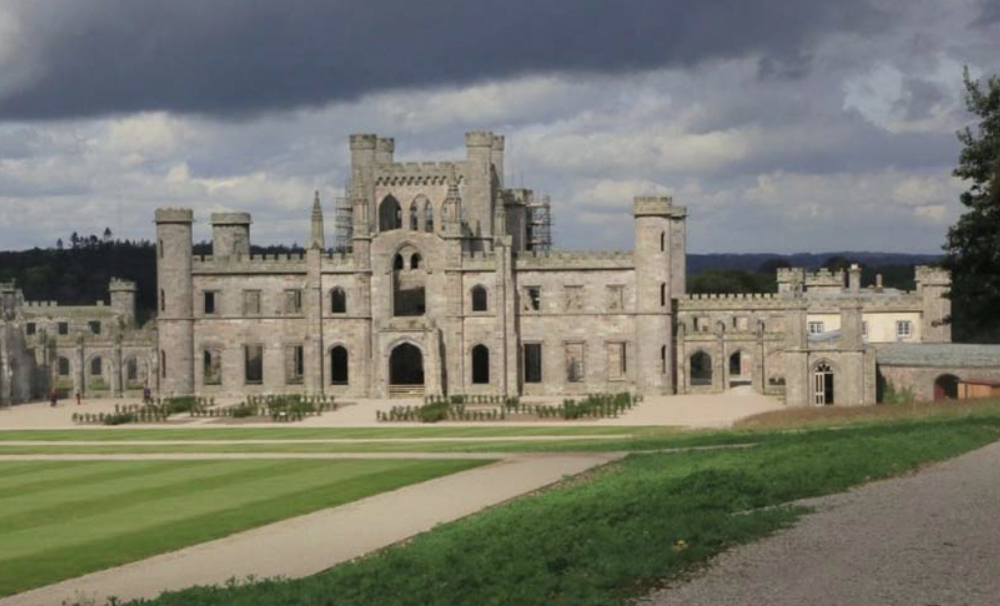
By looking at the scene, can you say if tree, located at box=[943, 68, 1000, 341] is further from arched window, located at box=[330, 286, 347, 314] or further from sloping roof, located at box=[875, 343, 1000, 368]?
arched window, located at box=[330, 286, 347, 314]

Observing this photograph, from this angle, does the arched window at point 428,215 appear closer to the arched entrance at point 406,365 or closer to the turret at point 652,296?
the arched entrance at point 406,365

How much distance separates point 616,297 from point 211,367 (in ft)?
81.2

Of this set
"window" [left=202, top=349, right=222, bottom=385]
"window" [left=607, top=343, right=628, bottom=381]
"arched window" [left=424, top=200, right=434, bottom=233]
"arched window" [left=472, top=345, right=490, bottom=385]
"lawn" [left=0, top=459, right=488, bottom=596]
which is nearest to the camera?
"lawn" [left=0, top=459, right=488, bottom=596]

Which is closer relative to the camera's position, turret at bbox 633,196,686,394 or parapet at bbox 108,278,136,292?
turret at bbox 633,196,686,394

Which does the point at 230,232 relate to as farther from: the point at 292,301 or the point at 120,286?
the point at 120,286

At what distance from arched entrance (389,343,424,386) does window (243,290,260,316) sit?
7869 millimetres

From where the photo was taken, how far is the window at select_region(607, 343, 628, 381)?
79.9 meters

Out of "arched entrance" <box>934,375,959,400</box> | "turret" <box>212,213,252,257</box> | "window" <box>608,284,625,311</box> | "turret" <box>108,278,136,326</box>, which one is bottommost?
"arched entrance" <box>934,375,959,400</box>

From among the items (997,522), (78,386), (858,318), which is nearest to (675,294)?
(858,318)

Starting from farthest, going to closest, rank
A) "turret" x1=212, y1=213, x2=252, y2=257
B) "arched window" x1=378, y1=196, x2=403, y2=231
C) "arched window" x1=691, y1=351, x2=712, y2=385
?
"arched window" x1=691, y1=351, x2=712, y2=385, "arched window" x1=378, y1=196, x2=403, y2=231, "turret" x1=212, y1=213, x2=252, y2=257

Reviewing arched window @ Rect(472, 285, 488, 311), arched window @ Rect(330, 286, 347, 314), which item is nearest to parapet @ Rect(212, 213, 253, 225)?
arched window @ Rect(330, 286, 347, 314)

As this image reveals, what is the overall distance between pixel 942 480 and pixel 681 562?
7.95 metres

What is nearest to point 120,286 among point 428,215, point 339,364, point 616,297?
point 428,215

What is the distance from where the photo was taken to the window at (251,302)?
8275cm
